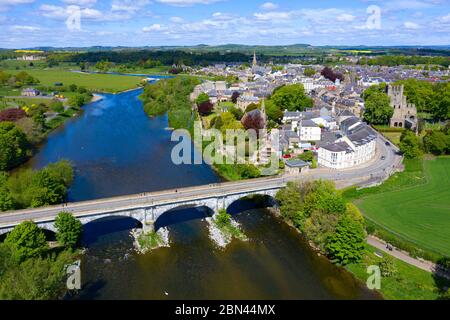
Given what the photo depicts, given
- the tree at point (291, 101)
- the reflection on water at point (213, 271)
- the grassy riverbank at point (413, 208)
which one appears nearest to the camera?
the reflection on water at point (213, 271)

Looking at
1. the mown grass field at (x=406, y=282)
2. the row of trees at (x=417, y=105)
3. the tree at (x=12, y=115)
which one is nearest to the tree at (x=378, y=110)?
the row of trees at (x=417, y=105)

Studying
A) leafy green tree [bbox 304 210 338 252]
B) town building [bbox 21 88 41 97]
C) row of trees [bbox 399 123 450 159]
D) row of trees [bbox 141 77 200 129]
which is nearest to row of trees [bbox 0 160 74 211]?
leafy green tree [bbox 304 210 338 252]

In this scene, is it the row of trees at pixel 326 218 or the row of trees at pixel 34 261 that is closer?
the row of trees at pixel 34 261

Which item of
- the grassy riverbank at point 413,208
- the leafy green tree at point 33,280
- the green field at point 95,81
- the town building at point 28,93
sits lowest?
the grassy riverbank at point 413,208

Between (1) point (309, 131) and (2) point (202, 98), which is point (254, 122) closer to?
(1) point (309, 131)

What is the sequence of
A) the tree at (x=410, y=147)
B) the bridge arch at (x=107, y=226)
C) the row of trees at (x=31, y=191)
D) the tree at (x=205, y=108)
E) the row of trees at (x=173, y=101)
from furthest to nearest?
the tree at (x=205, y=108) < the row of trees at (x=173, y=101) < the tree at (x=410, y=147) < the bridge arch at (x=107, y=226) < the row of trees at (x=31, y=191)

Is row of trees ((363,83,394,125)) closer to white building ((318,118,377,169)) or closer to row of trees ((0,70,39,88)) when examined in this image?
white building ((318,118,377,169))

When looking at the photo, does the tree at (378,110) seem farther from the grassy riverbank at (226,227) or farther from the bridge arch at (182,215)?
the grassy riverbank at (226,227)
